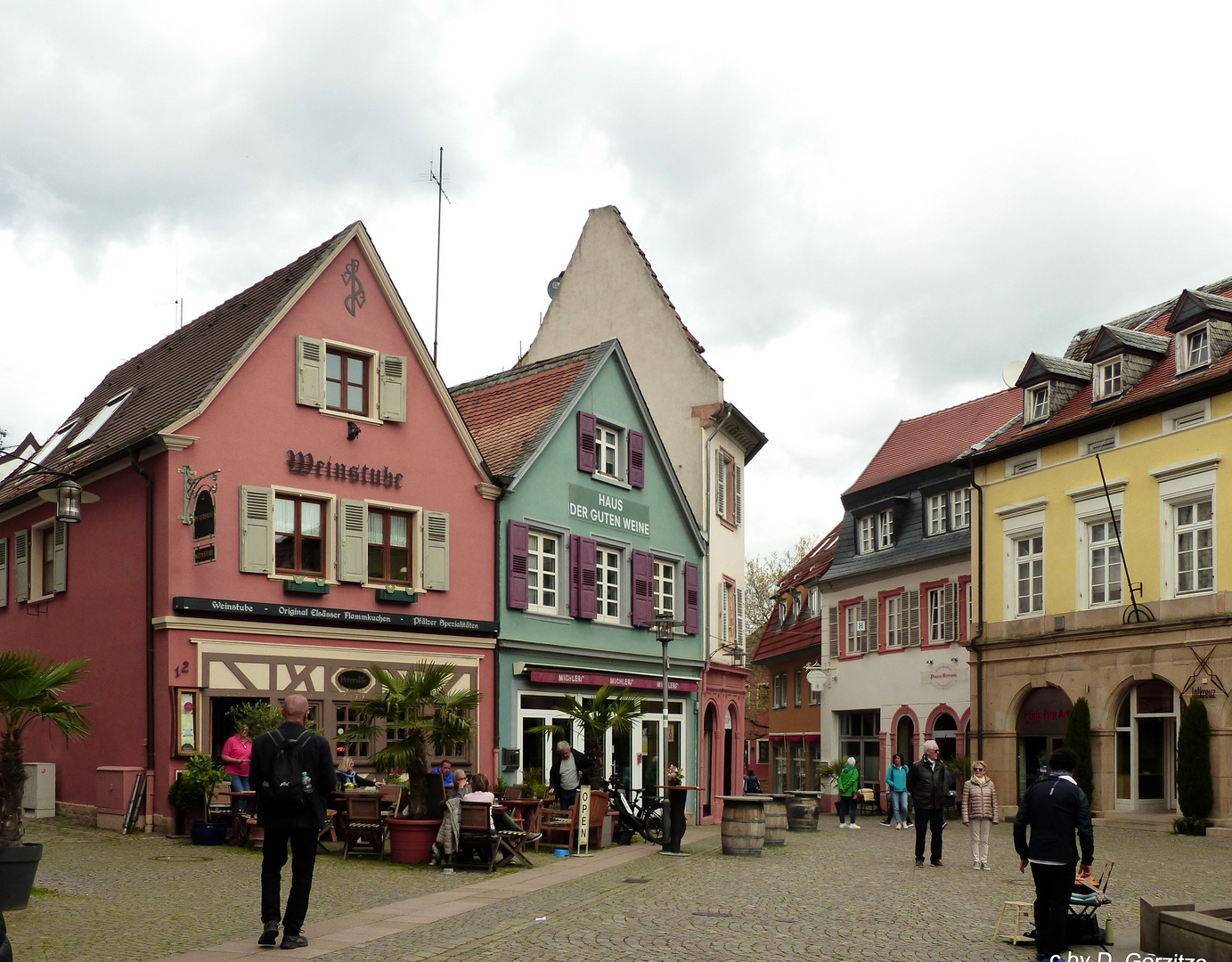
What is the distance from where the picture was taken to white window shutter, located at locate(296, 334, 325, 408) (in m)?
23.8

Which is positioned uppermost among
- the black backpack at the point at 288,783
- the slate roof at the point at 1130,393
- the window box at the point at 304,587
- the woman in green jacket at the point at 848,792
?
the slate roof at the point at 1130,393

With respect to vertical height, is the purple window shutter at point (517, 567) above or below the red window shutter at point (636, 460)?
below

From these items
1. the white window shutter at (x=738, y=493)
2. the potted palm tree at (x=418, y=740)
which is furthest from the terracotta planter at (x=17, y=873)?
the white window shutter at (x=738, y=493)

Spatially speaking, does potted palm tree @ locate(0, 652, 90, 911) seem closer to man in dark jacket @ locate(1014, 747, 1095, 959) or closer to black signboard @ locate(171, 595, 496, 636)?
black signboard @ locate(171, 595, 496, 636)

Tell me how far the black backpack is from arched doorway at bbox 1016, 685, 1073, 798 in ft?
81.1

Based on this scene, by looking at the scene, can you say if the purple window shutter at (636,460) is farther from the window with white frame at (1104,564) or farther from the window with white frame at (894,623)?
the window with white frame at (894,623)

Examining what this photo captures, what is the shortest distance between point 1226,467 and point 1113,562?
3.84 m

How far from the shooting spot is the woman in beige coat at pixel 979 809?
19.0 metres

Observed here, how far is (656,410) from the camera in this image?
36.3m

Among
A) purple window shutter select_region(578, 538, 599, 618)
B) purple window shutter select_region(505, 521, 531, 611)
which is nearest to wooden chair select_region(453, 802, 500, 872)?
purple window shutter select_region(505, 521, 531, 611)

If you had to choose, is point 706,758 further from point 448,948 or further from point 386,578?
point 448,948

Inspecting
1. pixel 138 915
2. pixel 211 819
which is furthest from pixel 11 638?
pixel 138 915

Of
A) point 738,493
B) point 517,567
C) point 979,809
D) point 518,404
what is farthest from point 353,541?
point 738,493

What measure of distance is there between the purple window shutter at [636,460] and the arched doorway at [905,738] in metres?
13.8
